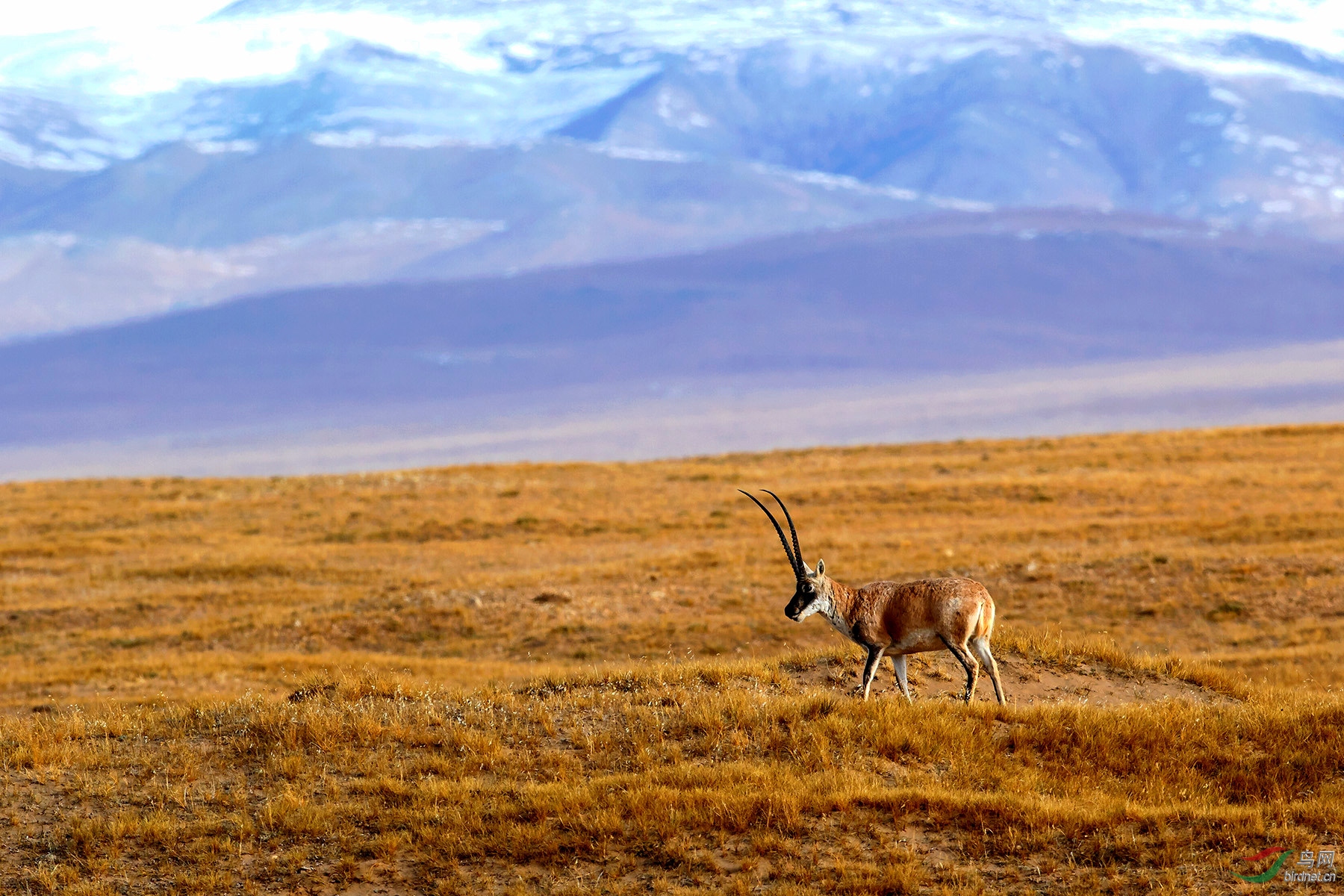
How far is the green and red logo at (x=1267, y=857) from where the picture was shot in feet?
31.4

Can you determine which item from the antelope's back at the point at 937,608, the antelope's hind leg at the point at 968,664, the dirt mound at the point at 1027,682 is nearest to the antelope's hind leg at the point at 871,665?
the antelope's back at the point at 937,608

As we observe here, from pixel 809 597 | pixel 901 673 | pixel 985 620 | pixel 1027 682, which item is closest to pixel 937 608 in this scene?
pixel 985 620

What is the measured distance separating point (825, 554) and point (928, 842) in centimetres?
2283

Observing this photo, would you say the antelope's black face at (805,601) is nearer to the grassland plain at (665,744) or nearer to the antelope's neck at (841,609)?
the antelope's neck at (841,609)

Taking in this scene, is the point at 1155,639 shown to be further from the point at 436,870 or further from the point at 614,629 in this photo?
the point at 436,870

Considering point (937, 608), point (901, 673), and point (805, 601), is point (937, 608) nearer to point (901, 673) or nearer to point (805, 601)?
point (901, 673)

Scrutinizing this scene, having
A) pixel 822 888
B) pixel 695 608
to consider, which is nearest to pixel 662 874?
pixel 822 888

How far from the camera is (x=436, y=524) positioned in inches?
1649

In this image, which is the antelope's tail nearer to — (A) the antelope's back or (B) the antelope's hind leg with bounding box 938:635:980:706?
(A) the antelope's back

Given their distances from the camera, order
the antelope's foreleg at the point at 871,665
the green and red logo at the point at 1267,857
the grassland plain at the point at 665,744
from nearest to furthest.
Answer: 1. the green and red logo at the point at 1267,857
2. the grassland plain at the point at 665,744
3. the antelope's foreleg at the point at 871,665

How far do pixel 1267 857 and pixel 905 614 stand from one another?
136 inches

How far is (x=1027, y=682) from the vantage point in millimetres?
14328

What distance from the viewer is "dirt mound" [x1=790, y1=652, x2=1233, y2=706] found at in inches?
547

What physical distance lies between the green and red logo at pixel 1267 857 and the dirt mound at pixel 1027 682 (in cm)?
356
